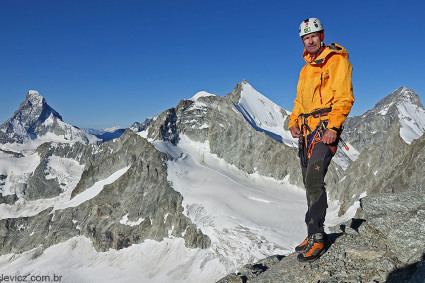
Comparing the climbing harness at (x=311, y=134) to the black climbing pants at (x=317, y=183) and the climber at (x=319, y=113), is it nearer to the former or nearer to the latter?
the climber at (x=319, y=113)

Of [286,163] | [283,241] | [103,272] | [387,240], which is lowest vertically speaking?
[103,272]

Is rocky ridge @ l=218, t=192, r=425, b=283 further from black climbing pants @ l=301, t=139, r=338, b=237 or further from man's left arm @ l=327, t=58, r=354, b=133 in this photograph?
man's left arm @ l=327, t=58, r=354, b=133

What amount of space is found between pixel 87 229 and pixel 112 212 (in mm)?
14449

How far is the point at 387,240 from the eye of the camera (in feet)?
29.9

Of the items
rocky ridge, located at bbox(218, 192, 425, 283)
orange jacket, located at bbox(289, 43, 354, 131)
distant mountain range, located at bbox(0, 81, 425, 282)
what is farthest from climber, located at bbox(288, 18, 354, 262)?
distant mountain range, located at bbox(0, 81, 425, 282)

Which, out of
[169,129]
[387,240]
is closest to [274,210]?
[169,129]

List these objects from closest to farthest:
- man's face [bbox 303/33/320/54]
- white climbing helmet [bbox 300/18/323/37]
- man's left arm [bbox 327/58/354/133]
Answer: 1. man's left arm [bbox 327/58/354/133]
2. white climbing helmet [bbox 300/18/323/37]
3. man's face [bbox 303/33/320/54]

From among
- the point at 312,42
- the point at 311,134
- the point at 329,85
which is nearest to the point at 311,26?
the point at 312,42

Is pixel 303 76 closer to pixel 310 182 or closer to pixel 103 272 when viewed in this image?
pixel 310 182

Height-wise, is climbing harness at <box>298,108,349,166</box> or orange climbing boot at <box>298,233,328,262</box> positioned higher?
climbing harness at <box>298,108,349,166</box>

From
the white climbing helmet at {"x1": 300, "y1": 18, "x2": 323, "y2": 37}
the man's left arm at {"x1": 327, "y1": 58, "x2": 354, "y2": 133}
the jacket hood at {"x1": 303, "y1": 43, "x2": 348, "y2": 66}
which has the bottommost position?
the man's left arm at {"x1": 327, "y1": 58, "x2": 354, "y2": 133}

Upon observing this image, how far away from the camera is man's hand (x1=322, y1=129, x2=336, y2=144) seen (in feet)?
26.1

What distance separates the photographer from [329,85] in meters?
8.45

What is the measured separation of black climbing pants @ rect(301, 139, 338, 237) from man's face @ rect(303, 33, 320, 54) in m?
2.67
